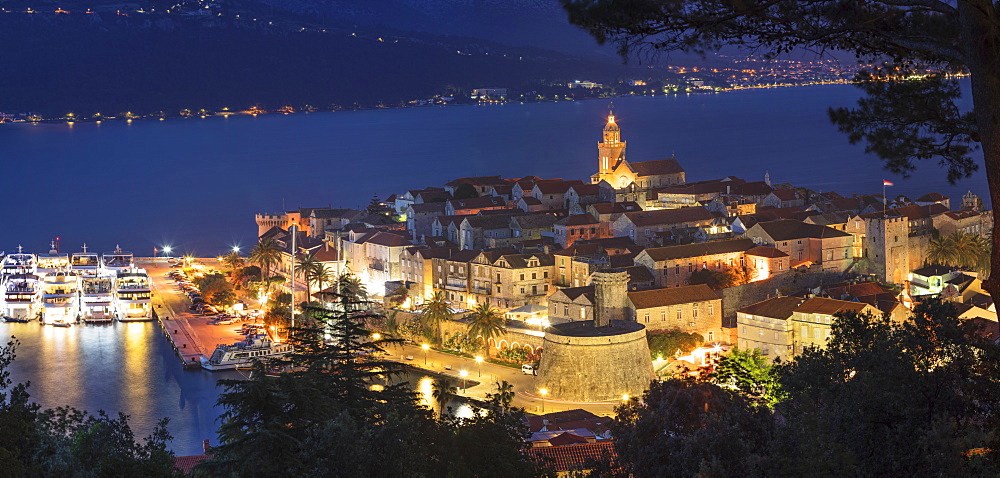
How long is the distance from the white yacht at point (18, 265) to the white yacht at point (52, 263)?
28cm

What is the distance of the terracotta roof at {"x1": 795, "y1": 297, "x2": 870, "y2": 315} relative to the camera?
28102mm

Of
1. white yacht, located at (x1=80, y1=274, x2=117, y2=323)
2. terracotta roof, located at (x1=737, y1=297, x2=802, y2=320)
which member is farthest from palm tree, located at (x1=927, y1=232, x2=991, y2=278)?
white yacht, located at (x1=80, y1=274, x2=117, y2=323)

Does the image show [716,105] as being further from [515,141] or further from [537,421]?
[537,421]

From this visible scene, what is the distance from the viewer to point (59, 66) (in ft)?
635

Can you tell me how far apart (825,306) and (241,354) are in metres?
15.8

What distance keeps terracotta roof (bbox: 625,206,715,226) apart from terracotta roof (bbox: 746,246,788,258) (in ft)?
14.7

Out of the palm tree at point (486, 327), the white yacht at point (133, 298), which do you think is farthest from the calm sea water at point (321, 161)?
the palm tree at point (486, 327)

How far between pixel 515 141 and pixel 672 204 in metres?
78.6

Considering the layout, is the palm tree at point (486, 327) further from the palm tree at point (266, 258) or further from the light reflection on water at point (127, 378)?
the palm tree at point (266, 258)

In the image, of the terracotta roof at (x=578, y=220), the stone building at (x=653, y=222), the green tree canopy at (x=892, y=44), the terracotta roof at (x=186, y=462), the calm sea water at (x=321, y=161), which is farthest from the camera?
the calm sea water at (x=321, y=161)

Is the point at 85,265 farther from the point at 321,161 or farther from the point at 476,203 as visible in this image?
the point at 321,161

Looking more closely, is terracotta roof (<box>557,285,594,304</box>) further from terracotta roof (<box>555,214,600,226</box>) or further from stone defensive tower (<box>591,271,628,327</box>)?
terracotta roof (<box>555,214,600,226</box>)

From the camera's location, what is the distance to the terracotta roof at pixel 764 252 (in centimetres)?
3466

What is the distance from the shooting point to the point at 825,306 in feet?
93.7
